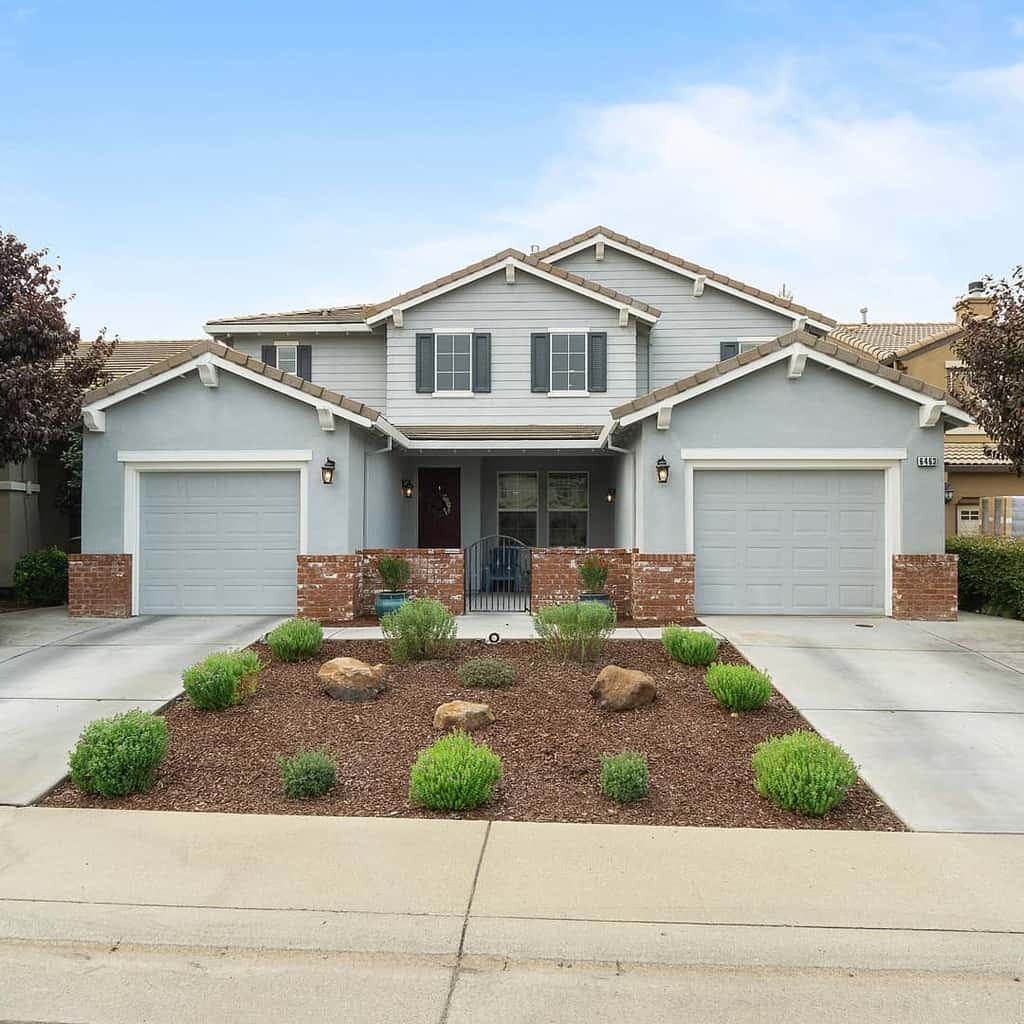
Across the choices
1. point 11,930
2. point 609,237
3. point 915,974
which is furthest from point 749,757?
point 609,237

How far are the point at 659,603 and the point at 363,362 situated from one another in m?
9.11

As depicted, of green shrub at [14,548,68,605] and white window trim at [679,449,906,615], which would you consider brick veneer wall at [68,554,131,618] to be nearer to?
green shrub at [14,548,68,605]

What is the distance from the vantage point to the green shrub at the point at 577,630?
30.9 ft

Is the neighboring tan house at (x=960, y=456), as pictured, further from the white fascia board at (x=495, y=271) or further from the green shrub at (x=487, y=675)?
the green shrub at (x=487, y=675)

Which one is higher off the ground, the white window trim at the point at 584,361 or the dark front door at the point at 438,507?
the white window trim at the point at 584,361

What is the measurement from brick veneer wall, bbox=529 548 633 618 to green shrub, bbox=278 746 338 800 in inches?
303

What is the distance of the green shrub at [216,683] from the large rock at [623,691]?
333cm

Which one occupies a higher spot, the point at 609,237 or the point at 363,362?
the point at 609,237

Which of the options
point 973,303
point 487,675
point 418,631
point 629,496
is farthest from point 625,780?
point 973,303

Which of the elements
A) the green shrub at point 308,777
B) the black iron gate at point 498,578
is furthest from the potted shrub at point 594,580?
the green shrub at point 308,777

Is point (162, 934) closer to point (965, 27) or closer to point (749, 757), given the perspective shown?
point (749, 757)

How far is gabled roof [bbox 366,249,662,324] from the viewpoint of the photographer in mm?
16969

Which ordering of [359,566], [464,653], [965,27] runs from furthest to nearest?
[359,566] < [965,27] < [464,653]

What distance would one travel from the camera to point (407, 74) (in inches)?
577
